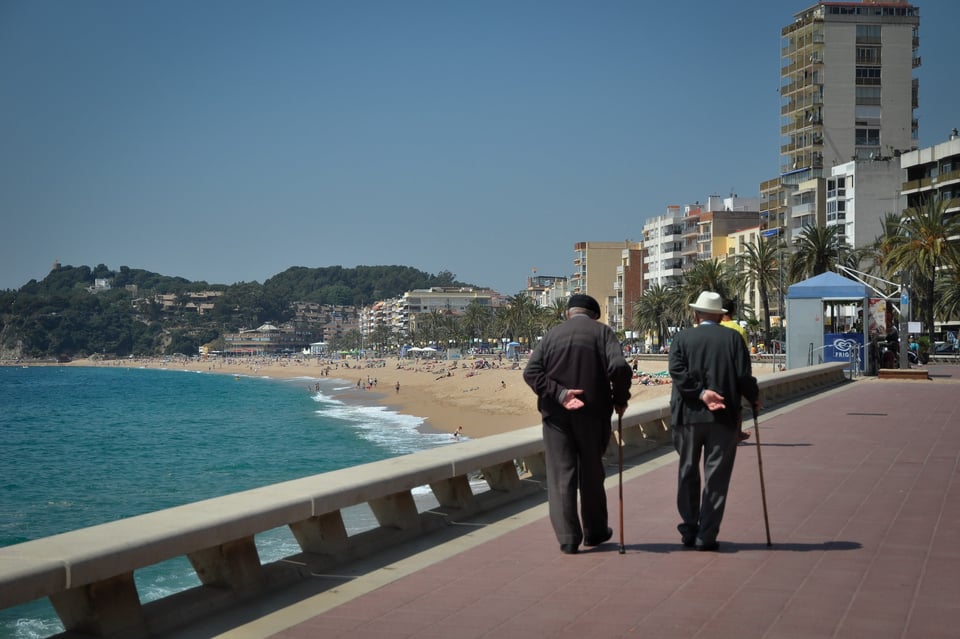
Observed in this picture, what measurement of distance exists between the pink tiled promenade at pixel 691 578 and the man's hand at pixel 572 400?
3.13 feet

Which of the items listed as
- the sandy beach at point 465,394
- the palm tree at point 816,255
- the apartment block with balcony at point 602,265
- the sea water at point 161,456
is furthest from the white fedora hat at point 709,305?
the apartment block with balcony at point 602,265

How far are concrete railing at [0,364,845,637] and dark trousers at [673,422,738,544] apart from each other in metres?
1.77

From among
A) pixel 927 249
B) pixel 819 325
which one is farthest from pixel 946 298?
pixel 819 325

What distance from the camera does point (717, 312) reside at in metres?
7.33

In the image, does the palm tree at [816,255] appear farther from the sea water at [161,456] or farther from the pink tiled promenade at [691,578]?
the pink tiled promenade at [691,578]

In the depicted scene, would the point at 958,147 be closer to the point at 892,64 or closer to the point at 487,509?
the point at 892,64

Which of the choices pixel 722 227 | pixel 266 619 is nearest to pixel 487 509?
pixel 266 619

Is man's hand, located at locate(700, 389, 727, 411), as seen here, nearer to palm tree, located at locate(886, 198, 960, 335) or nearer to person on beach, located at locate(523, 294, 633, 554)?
person on beach, located at locate(523, 294, 633, 554)

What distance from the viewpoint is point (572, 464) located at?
6.99 metres

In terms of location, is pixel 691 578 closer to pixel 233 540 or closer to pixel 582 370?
pixel 582 370

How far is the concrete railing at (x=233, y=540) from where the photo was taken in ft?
15.7

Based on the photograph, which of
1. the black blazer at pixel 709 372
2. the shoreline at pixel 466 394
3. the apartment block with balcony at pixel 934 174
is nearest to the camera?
the black blazer at pixel 709 372

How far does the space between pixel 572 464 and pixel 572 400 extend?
0.45m

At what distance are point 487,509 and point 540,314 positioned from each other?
136 meters
